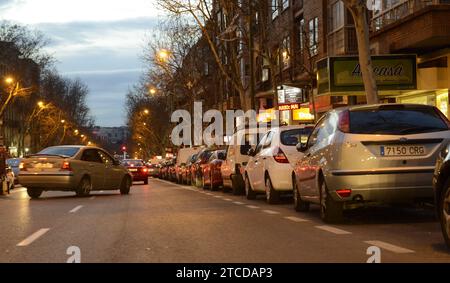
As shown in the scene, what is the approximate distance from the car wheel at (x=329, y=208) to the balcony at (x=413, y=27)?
9.79 metres

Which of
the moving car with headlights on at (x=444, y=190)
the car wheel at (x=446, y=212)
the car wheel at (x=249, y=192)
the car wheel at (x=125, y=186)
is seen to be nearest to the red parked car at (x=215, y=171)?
the car wheel at (x=125, y=186)

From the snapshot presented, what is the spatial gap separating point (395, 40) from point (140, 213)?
11.7 meters

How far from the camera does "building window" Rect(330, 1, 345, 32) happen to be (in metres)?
31.5

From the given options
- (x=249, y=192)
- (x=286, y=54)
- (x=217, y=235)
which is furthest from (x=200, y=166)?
(x=217, y=235)

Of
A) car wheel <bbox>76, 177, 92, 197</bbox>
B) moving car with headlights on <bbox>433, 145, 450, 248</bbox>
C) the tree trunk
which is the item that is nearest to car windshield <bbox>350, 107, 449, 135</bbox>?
moving car with headlights on <bbox>433, 145, 450, 248</bbox>

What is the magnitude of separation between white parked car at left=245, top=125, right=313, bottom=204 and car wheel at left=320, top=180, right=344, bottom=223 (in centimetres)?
345

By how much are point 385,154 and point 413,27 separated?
1143cm

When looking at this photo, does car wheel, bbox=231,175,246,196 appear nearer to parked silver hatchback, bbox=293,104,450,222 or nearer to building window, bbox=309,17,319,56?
parked silver hatchback, bbox=293,104,450,222

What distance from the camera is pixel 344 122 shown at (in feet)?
37.0

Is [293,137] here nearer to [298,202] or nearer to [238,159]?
[298,202]

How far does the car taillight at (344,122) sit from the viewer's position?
11156 millimetres

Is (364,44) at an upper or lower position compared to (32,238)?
upper
